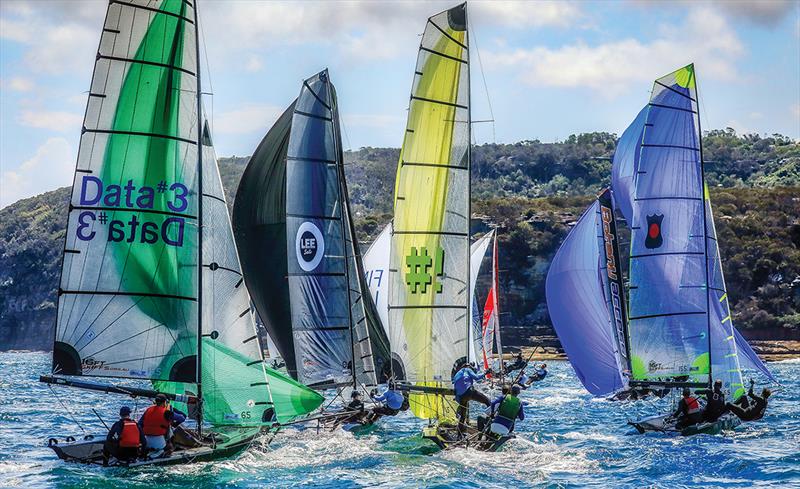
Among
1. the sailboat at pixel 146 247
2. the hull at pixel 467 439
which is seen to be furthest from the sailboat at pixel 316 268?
the sailboat at pixel 146 247

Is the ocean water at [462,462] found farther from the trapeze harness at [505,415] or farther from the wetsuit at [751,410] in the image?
the trapeze harness at [505,415]

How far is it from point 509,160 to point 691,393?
144507 mm

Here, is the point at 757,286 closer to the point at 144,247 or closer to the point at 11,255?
the point at 144,247

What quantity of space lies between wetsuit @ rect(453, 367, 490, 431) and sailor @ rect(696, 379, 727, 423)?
6.07 meters

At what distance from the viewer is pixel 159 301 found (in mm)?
20719

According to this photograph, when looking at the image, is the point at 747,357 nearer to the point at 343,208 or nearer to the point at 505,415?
the point at 505,415

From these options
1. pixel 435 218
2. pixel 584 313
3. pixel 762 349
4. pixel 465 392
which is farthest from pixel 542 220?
pixel 465 392

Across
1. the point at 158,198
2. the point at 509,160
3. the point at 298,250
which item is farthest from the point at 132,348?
the point at 509,160

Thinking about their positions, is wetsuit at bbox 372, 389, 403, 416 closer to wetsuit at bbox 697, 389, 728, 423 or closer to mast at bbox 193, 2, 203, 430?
mast at bbox 193, 2, 203, 430

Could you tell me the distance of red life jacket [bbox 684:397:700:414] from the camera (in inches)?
1036

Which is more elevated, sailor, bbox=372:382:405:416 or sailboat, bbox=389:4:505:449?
sailboat, bbox=389:4:505:449

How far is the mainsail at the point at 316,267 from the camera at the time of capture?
27625 millimetres

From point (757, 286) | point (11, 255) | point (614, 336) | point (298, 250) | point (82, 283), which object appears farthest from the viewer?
point (11, 255)

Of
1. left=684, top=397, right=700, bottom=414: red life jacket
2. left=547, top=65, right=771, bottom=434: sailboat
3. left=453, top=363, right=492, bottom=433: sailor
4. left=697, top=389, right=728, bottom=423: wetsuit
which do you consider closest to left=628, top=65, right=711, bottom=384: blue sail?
left=547, top=65, right=771, bottom=434: sailboat
